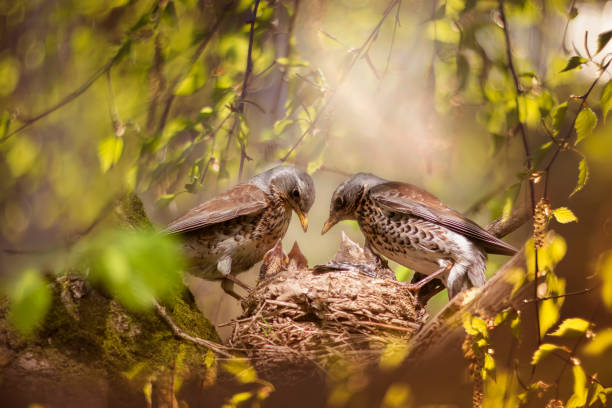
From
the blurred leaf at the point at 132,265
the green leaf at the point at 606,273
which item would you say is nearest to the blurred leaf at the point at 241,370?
the blurred leaf at the point at 132,265

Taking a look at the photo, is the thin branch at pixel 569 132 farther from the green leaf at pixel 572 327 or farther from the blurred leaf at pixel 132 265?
the blurred leaf at pixel 132 265

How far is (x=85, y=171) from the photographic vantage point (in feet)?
3.65

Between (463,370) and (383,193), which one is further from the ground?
(383,193)

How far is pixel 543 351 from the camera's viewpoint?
A: 3.63 feet

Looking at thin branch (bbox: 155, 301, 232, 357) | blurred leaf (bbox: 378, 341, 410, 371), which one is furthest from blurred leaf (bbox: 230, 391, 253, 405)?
blurred leaf (bbox: 378, 341, 410, 371)

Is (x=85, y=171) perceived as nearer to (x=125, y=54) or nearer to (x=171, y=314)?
(x=125, y=54)

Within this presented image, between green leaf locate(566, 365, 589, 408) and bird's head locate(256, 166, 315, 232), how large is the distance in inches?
33.1

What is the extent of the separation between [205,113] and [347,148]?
0.38 meters

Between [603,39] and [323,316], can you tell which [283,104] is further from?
[603,39]

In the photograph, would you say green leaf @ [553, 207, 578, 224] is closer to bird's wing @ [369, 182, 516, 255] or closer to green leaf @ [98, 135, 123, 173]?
bird's wing @ [369, 182, 516, 255]

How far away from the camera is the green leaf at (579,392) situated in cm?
115

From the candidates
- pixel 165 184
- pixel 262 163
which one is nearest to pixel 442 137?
pixel 262 163

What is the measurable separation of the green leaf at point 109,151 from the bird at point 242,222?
0.28 m

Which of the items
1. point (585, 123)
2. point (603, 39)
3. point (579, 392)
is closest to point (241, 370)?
point (579, 392)
